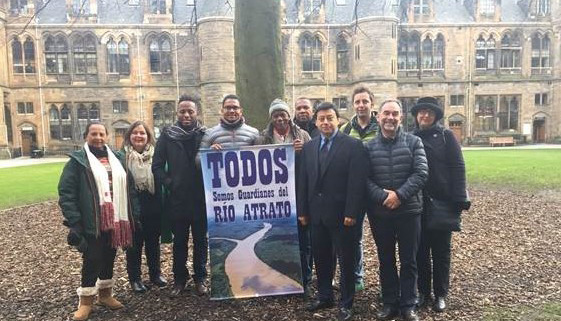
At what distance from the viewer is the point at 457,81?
3666 centimetres

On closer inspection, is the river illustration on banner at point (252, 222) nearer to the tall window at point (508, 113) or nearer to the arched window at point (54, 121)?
the arched window at point (54, 121)

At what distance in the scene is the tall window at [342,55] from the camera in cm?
3600

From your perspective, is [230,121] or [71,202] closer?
[71,202]

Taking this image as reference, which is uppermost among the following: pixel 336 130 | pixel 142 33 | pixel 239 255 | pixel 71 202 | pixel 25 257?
pixel 142 33

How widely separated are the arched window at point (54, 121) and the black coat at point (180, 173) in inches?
1307

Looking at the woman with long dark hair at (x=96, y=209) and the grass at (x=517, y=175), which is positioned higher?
the woman with long dark hair at (x=96, y=209)

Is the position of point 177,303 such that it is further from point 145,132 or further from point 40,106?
point 40,106

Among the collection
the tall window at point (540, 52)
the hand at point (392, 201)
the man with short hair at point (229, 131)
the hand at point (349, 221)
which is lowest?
the hand at point (349, 221)

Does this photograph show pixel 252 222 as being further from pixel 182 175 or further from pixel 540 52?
pixel 540 52

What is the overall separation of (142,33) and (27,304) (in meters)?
32.8

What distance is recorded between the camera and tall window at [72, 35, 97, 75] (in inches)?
1351

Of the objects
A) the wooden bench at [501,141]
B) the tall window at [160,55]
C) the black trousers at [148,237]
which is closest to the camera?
the black trousers at [148,237]

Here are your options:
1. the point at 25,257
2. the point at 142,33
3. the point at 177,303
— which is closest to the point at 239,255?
the point at 177,303

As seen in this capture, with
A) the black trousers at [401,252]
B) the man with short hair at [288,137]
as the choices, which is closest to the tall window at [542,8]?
the man with short hair at [288,137]
